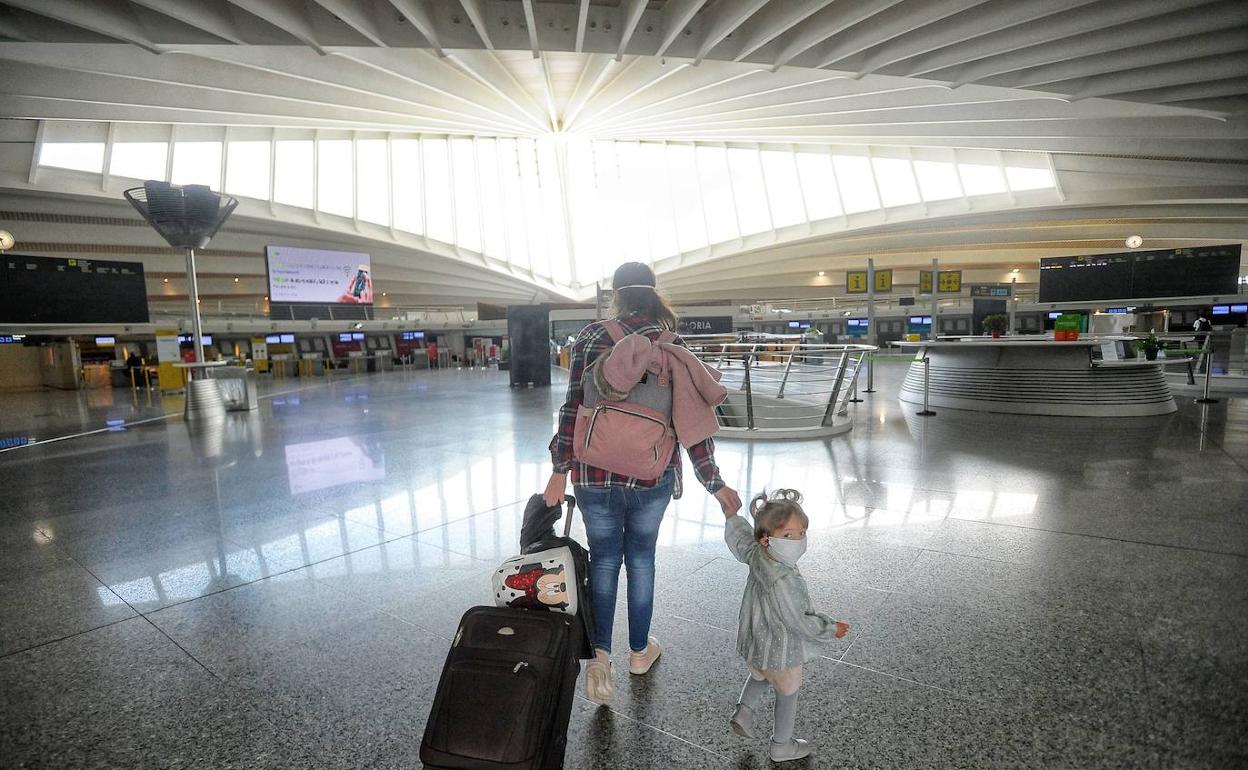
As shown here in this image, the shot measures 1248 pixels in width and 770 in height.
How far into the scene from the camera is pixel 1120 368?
31.2 feet

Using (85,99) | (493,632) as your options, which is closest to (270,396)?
(85,99)

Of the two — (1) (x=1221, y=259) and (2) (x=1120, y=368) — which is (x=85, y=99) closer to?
(2) (x=1120, y=368)

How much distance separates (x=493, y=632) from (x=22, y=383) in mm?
36445

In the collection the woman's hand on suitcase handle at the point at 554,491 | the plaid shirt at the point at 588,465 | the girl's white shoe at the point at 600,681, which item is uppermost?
the plaid shirt at the point at 588,465

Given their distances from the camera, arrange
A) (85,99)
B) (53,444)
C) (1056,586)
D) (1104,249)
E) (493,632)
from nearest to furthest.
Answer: (493,632), (1056,586), (53,444), (85,99), (1104,249)

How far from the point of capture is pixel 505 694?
5.58ft

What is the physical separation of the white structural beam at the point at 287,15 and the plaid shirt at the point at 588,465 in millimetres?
9883

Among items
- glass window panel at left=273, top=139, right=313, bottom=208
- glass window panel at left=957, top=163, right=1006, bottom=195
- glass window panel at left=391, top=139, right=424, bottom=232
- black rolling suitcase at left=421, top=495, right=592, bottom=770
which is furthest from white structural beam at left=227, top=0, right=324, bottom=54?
glass window panel at left=957, top=163, right=1006, bottom=195

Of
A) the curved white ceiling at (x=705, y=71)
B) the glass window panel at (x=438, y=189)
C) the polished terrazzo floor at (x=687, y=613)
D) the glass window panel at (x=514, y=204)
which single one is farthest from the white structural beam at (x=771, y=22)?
the glass window panel at (x=514, y=204)

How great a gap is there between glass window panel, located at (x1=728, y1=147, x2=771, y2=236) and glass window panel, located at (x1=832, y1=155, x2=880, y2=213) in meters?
3.96

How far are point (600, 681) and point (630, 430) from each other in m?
0.99

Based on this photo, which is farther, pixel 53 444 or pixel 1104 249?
pixel 1104 249

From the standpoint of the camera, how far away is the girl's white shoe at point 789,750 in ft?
6.43

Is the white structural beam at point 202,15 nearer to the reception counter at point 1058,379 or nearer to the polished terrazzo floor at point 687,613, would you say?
the polished terrazzo floor at point 687,613
